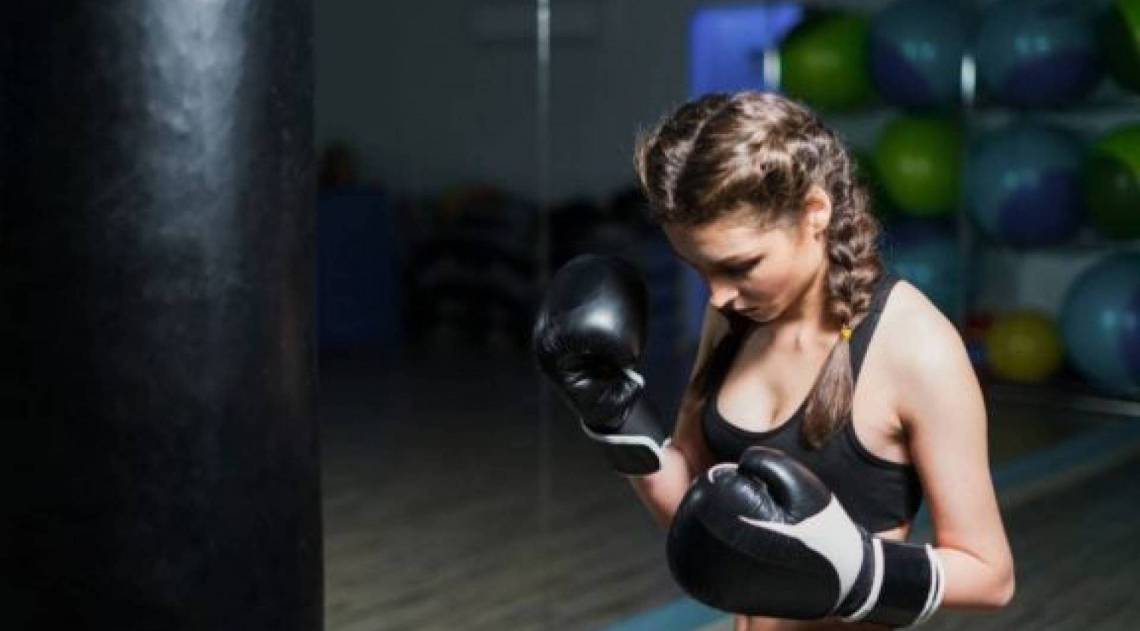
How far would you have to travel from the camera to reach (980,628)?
10.9 feet

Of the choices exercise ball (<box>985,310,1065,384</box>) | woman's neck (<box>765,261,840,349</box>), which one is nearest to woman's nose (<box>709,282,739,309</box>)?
woman's neck (<box>765,261,840,349</box>)

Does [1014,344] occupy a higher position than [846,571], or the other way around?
[846,571]

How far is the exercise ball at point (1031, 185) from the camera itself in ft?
17.9

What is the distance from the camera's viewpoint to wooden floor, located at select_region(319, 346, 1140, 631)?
133 inches

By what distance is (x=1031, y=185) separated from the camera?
5453 mm

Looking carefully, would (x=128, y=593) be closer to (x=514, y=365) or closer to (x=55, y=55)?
(x=55, y=55)

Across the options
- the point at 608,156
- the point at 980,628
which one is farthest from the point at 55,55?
the point at 608,156

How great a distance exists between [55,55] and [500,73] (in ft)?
18.9

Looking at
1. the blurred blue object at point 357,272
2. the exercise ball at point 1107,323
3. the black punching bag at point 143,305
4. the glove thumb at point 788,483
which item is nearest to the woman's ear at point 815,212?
the glove thumb at point 788,483

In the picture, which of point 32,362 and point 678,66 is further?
point 678,66

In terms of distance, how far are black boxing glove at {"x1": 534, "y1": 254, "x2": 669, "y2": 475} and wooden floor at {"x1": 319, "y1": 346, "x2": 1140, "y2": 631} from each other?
1585mm

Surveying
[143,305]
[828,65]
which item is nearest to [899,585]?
[143,305]

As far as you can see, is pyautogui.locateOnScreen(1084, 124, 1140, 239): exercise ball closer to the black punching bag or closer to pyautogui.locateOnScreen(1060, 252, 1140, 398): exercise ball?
pyautogui.locateOnScreen(1060, 252, 1140, 398): exercise ball

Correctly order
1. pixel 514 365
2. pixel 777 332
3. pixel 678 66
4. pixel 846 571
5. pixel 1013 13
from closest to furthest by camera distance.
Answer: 1. pixel 846 571
2. pixel 777 332
3. pixel 1013 13
4. pixel 678 66
5. pixel 514 365
